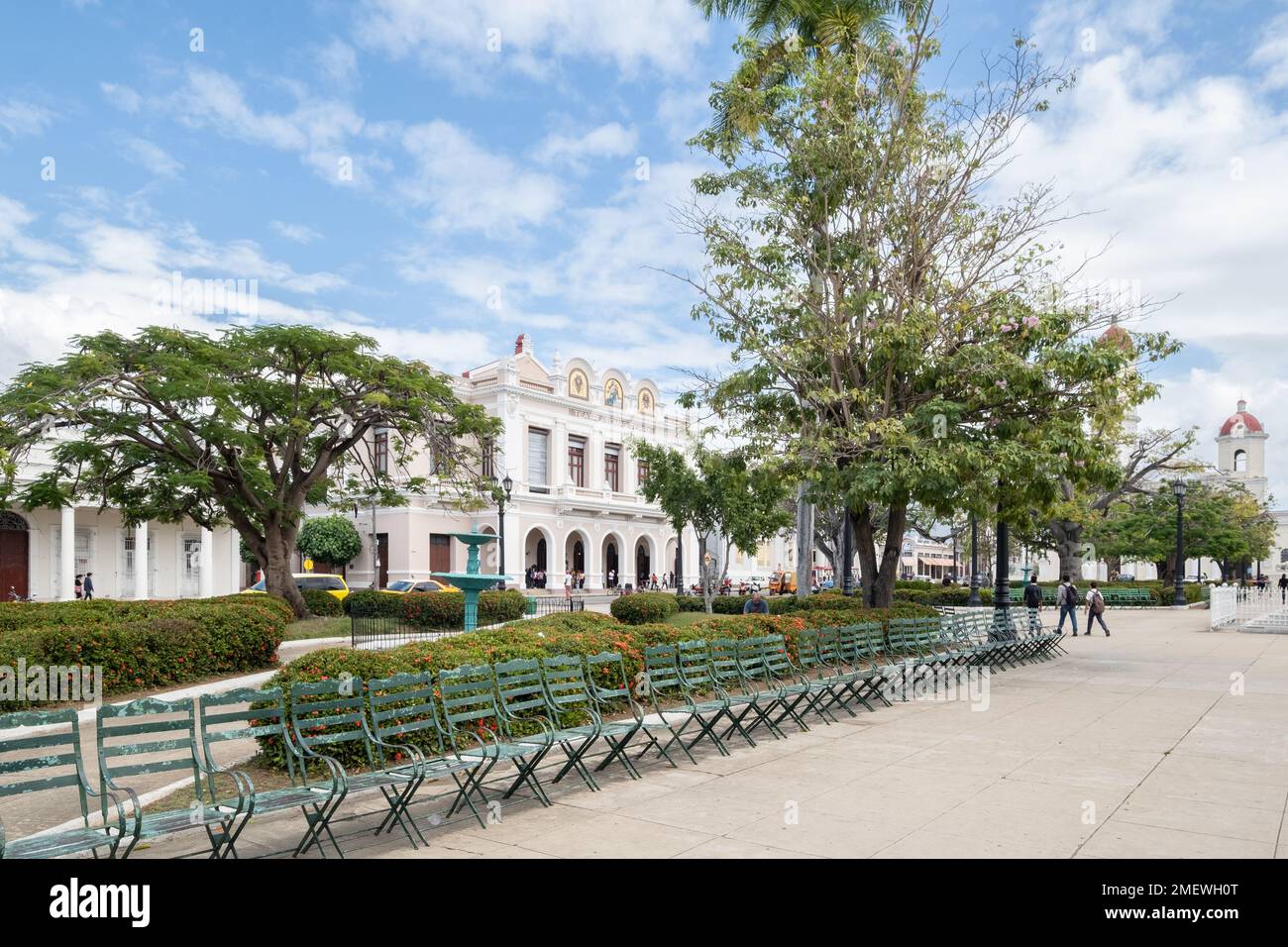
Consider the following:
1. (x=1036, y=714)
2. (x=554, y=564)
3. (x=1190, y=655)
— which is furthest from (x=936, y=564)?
A: (x=1036, y=714)

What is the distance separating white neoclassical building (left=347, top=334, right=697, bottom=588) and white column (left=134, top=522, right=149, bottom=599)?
45.7ft

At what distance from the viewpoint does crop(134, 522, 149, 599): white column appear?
A: 33344 millimetres

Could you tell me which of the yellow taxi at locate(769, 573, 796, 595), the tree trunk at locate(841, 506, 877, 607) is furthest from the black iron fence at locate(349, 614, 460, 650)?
the yellow taxi at locate(769, 573, 796, 595)

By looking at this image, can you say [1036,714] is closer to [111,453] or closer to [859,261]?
[859,261]

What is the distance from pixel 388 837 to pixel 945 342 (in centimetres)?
1369

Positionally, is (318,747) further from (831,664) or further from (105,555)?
(105,555)

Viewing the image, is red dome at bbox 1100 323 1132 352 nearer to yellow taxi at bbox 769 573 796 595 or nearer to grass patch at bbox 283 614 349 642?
grass patch at bbox 283 614 349 642

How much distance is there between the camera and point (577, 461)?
54.5 meters

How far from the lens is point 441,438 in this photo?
22.5 m

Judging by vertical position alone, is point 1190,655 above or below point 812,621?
below

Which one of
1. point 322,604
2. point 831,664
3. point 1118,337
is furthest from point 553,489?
point 831,664

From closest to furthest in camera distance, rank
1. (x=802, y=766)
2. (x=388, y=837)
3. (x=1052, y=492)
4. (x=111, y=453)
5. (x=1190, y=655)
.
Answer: (x=388, y=837), (x=802, y=766), (x=1052, y=492), (x=1190, y=655), (x=111, y=453)

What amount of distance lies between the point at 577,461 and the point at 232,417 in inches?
1360

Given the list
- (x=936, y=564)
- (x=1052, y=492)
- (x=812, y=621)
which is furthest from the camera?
(x=936, y=564)
